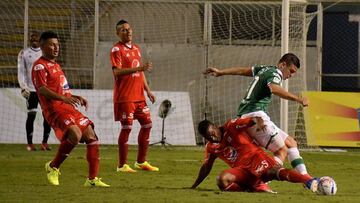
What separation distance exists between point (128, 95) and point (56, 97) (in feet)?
13.7

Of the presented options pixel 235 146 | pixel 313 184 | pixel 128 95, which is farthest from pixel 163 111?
pixel 313 184

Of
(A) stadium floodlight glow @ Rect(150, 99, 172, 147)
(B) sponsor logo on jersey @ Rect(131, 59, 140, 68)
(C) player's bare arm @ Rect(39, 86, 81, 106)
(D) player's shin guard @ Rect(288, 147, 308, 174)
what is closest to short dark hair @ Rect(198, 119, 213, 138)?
(D) player's shin guard @ Rect(288, 147, 308, 174)

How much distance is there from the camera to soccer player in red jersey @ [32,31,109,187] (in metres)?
13.9

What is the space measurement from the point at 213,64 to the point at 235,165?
1442 cm

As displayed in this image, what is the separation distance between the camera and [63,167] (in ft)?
59.0

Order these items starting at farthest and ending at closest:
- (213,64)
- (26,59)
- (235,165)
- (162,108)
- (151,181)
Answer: (213,64), (162,108), (26,59), (151,181), (235,165)

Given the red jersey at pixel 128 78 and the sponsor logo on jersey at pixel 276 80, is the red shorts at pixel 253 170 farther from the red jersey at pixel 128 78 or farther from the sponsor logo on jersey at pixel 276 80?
the red jersey at pixel 128 78

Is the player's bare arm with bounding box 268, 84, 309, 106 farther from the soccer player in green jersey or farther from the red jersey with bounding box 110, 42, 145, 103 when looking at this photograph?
the red jersey with bounding box 110, 42, 145, 103

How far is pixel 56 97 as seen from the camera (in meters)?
13.5

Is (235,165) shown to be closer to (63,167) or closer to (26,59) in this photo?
(63,167)

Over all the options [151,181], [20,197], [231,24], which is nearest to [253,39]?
[231,24]

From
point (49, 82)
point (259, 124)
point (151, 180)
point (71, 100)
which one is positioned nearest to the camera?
point (71, 100)

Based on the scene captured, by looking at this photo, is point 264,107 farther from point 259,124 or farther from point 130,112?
point 130,112

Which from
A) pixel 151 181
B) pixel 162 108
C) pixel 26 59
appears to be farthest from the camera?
pixel 162 108
